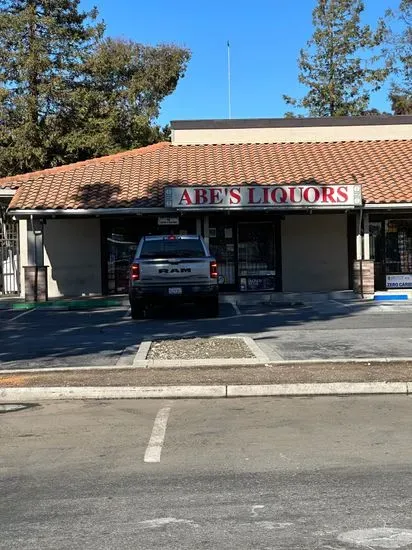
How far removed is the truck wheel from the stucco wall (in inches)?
230

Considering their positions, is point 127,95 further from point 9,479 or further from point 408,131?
point 9,479

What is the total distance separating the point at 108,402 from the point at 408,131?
765 inches

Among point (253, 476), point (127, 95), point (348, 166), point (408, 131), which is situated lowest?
point (253, 476)

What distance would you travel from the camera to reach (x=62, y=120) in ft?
93.5

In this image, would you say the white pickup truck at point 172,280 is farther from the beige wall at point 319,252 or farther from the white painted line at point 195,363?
the beige wall at point 319,252

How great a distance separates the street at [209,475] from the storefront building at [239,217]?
11.3m

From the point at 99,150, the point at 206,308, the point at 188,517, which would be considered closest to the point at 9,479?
the point at 188,517

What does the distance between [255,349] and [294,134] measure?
15.2 meters

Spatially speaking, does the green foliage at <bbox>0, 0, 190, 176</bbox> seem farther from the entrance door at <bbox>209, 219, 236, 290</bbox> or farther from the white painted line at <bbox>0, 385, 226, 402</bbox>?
the white painted line at <bbox>0, 385, 226, 402</bbox>

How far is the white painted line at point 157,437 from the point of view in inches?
220

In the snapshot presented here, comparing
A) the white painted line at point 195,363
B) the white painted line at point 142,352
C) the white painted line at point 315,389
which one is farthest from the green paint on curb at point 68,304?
the white painted line at point 315,389

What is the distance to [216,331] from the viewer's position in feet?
41.7

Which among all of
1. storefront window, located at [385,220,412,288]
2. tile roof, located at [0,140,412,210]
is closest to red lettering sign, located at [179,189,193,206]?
tile roof, located at [0,140,412,210]

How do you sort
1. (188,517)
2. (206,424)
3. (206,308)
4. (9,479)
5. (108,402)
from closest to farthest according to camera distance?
(188,517) → (9,479) → (206,424) → (108,402) → (206,308)
